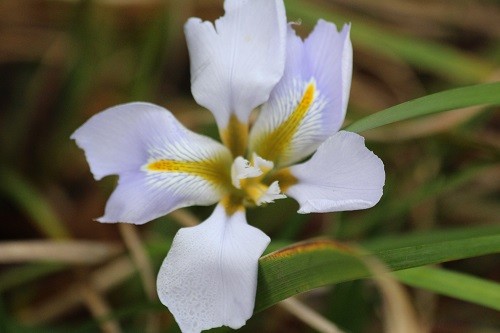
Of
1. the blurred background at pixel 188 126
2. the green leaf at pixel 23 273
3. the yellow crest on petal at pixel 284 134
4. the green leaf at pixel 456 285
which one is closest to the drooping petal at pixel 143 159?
the yellow crest on petal at pixel 284 134

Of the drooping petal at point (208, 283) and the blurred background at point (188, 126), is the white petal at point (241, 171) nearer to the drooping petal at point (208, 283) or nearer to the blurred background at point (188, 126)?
the drooping petal at point (208, 283)

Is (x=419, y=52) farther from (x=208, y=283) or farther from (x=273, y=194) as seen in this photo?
(x=208, y=283)

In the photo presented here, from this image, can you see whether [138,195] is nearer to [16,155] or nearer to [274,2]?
[274,2]

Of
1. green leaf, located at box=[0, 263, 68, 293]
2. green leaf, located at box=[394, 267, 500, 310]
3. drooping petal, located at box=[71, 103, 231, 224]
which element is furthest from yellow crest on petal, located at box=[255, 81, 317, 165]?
green leaf, located at box=[0, 263, 68, 293]

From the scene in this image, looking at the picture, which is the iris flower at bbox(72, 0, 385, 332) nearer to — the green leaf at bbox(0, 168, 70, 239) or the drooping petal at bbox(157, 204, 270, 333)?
the drooping petal at bbox(157, 204, 270, 333)

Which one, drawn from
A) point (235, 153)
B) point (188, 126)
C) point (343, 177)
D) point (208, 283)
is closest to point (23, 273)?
point (188, 126)

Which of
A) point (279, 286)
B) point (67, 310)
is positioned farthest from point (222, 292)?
point (67, 310)
